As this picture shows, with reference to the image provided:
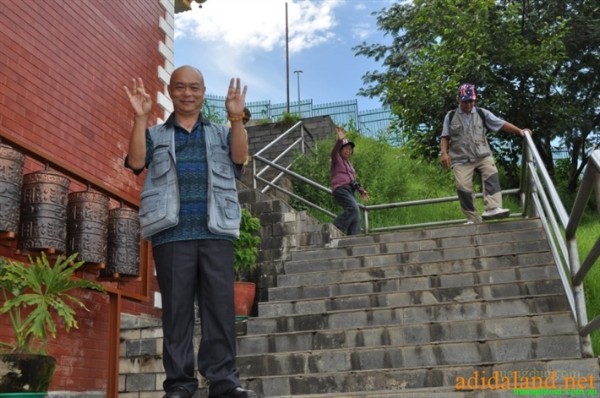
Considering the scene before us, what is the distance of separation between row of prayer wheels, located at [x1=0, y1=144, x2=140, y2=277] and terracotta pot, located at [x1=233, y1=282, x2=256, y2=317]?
1.39 m

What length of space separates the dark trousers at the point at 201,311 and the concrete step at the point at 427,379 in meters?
1.15

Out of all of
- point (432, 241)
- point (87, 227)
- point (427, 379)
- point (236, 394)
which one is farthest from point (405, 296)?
point (236, 394)

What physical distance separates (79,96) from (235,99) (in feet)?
10.5

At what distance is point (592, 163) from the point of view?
3.13 meters

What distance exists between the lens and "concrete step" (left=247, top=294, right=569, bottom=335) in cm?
459

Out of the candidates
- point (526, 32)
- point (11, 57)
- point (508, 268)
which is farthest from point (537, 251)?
point (526, 32)

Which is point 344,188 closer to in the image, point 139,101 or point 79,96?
point 79,96

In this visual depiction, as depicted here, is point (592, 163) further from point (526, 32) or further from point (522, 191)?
point (526, 32)

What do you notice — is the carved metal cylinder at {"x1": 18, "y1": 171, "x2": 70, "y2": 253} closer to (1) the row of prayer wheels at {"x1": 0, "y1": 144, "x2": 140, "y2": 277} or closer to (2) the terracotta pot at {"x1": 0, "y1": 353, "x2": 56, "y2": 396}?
(1) the row of prayer wheels at {"x1": 0, "y1": 144, "x2": 140, "y2": 277}

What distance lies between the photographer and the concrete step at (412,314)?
459 centimetres

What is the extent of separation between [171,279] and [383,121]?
68.2 feet

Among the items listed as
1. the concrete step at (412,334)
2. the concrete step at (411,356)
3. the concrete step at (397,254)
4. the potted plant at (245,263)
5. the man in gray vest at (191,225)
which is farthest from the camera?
the potted plant at (245,263)

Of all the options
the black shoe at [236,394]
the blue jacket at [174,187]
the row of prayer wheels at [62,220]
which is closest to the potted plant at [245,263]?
the row of prayer wheels at [62,220]

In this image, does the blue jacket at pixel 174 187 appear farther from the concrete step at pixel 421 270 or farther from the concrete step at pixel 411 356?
the concrete step at pixel 421 270
